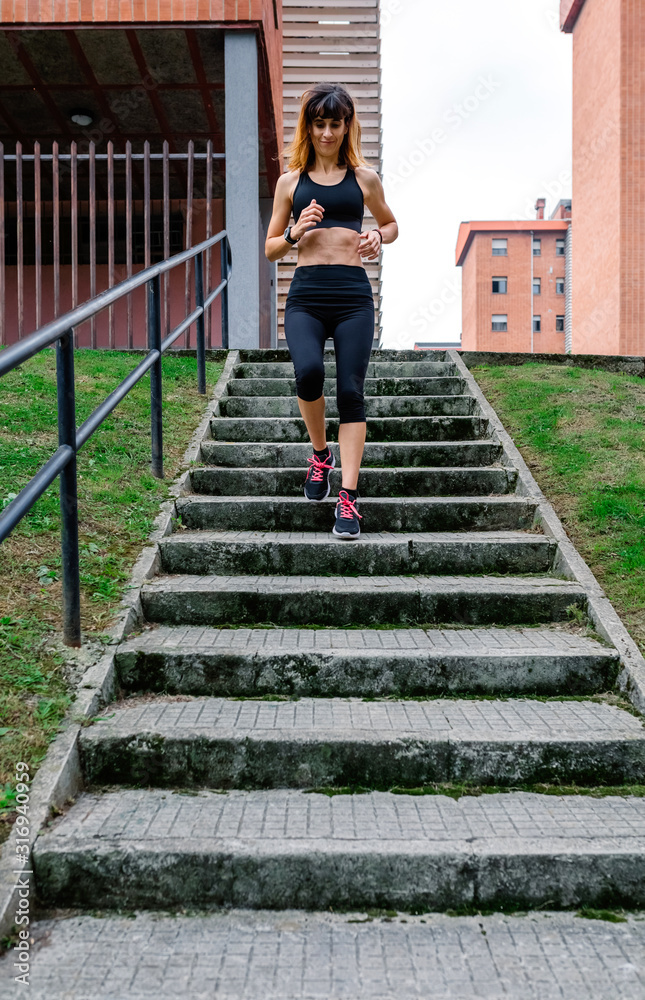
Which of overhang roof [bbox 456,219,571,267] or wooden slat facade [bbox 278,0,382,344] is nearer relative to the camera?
wooden slat facade [bbox 278,0,382,344]

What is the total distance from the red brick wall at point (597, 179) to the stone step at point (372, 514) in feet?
53.8

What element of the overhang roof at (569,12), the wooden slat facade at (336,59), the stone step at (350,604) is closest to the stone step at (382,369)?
the stone step at (350,604)

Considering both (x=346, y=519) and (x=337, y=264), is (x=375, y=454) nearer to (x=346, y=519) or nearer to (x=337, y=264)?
(x=346, y=519)

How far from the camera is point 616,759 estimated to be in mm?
2111

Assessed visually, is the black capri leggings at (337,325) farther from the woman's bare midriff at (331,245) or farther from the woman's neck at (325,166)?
the woman's neck at (325,166)

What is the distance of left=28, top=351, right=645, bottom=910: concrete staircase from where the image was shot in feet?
5.83

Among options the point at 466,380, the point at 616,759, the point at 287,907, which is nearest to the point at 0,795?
the point at 287,907

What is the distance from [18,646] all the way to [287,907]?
112 cm

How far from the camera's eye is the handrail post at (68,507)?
93.3 inches

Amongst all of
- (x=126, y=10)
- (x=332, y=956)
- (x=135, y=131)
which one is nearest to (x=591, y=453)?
(x=332, y=956)

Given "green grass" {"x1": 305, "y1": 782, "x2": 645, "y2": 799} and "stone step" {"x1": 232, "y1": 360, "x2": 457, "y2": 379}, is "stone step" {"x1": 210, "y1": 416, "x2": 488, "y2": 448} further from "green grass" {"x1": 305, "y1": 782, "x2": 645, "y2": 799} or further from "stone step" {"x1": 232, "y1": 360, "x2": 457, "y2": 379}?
"green grass" {"x1": 305, "y1": 782, "x2": 645, "y2": 799}

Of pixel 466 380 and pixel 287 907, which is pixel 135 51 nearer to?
pixel 466 380

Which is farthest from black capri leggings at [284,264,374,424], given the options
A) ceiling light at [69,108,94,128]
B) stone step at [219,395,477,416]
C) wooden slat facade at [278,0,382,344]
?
wooden slat facade at [278,0,382,344]

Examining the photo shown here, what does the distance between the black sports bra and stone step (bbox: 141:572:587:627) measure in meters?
1.59
